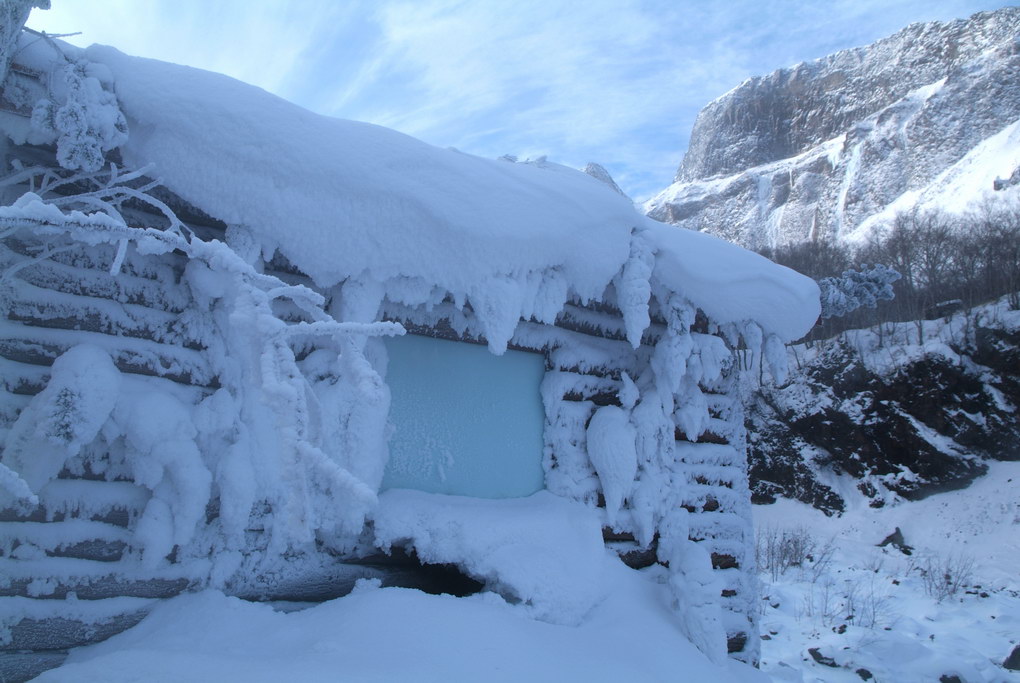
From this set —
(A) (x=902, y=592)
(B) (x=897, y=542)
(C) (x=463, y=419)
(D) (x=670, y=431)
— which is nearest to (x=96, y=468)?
(C) (x=463, y=419)

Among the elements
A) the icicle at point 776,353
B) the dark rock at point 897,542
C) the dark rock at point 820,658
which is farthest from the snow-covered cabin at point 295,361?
the dark rock at point 897,542

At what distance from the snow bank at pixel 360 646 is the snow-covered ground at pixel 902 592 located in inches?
176

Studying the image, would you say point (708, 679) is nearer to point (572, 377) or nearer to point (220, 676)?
point (572, 377)

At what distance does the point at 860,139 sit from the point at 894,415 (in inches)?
1702

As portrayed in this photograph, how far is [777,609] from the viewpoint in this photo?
8656mm

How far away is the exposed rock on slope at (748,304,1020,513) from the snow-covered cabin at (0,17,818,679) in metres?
15.5

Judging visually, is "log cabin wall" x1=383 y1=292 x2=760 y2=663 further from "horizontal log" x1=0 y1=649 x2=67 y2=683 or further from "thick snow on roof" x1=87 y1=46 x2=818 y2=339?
"horizontal log" x1=0 y1=649 x2=67 y2=683

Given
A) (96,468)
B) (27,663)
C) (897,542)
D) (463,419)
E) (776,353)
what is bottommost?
(897,542)

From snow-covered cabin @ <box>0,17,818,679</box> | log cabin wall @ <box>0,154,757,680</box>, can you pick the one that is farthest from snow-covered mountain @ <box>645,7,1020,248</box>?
log cabin wall @ <box>0,154,757,680</box>

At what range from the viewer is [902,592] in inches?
386

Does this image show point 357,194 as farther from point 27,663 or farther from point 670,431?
point 670,431

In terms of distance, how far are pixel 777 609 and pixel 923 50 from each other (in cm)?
6266

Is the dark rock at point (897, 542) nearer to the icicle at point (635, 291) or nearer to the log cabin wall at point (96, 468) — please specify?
the icicle at point (635, 291)

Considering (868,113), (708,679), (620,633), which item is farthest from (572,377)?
(868,113)
